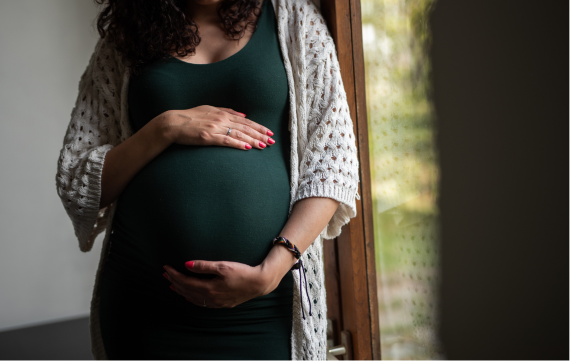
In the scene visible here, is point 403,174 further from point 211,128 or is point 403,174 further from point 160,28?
point 160,28

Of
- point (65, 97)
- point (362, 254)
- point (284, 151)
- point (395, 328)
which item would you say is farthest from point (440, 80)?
point (65, 97)

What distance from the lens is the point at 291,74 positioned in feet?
2.80

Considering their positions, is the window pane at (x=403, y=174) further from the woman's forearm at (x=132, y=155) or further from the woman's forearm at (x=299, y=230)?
the woman's forearm at (x=132, y=155)

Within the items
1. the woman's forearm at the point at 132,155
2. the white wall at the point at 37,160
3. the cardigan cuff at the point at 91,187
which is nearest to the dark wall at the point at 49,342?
the white wall at the point at 37,160

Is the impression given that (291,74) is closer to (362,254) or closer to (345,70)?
(345,70)

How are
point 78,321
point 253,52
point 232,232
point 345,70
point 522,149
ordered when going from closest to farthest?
1. point 522,149
2. point 232,232
3. point 253,52
4. point 345,70
5. point 78,321

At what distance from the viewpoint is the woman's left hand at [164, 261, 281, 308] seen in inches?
26.4

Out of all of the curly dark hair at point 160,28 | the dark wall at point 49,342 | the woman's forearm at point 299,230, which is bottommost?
the dark wall at point 49,342

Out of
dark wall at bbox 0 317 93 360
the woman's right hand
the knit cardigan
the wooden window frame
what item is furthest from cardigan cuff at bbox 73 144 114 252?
dark wall at bbox 0 317 93 360

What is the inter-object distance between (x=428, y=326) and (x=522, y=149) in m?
0.49

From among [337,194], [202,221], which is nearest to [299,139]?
[337,194]

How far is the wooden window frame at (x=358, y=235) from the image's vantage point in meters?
1.00

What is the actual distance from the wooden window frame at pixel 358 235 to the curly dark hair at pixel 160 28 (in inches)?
10.2

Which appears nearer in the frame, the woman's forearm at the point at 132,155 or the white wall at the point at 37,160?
the woman's forearm at the point at 132,155
